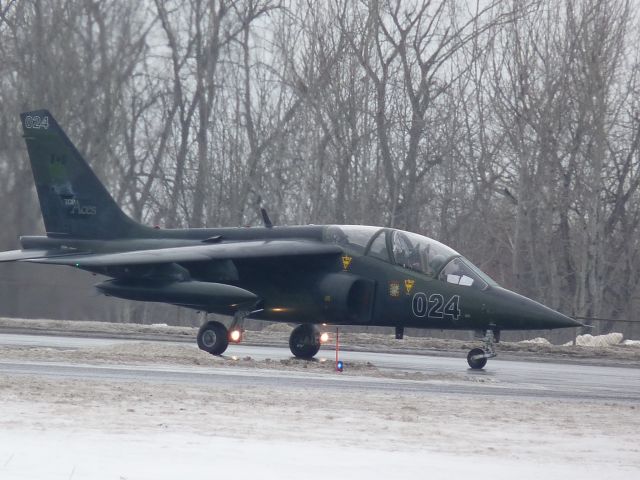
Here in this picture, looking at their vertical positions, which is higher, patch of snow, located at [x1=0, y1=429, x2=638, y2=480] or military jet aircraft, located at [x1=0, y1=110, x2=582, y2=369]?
military jet aircraft, located at [x1=0, y1=110, x2=582, y2=369]

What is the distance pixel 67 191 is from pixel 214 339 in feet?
15.5

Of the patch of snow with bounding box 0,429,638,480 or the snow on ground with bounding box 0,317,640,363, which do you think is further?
the snow on ground with bounding box 0,317,640,363

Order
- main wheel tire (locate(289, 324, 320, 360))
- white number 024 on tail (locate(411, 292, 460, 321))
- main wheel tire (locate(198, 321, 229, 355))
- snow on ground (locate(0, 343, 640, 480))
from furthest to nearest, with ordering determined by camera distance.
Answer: main wheel tire (locate(289, 324, 320, 360))
main wheel tire (locate(198, 321, 229, 355))
white number 024 on tail (locate(411, 292, 460, 321))
snow on ground (locate(0, 343, 640, 480))

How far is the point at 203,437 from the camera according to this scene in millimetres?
9383

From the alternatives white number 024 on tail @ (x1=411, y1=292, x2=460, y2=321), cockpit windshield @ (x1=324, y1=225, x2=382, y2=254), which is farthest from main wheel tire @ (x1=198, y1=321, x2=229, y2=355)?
white number 024 on tail @ (x1=411, y1=292, x2=460, y2=321)

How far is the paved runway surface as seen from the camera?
585 inches

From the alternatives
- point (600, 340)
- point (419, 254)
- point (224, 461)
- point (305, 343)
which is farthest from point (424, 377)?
point (600, 340)

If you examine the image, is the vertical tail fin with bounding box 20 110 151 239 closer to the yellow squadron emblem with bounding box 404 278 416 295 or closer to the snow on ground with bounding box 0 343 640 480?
the yellow squadron emblem with bounding box 404 278 416 295

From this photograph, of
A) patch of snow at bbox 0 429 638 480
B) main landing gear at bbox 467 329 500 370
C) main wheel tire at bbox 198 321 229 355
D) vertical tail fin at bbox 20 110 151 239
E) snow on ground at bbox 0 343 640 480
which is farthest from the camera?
vertical tail fin at bbox 20 110 151 239

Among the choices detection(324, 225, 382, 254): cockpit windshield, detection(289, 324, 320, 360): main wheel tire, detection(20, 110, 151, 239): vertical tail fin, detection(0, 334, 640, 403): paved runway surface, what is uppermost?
detection(20, 110, 151, 239): vertical tail fin

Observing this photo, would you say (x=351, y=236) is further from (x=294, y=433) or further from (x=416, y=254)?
(x=294, y=433)

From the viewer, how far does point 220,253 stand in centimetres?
2034

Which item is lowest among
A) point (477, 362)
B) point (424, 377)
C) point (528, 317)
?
point (424, 377)

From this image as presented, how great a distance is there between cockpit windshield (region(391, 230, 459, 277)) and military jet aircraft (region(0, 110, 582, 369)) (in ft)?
0.05
